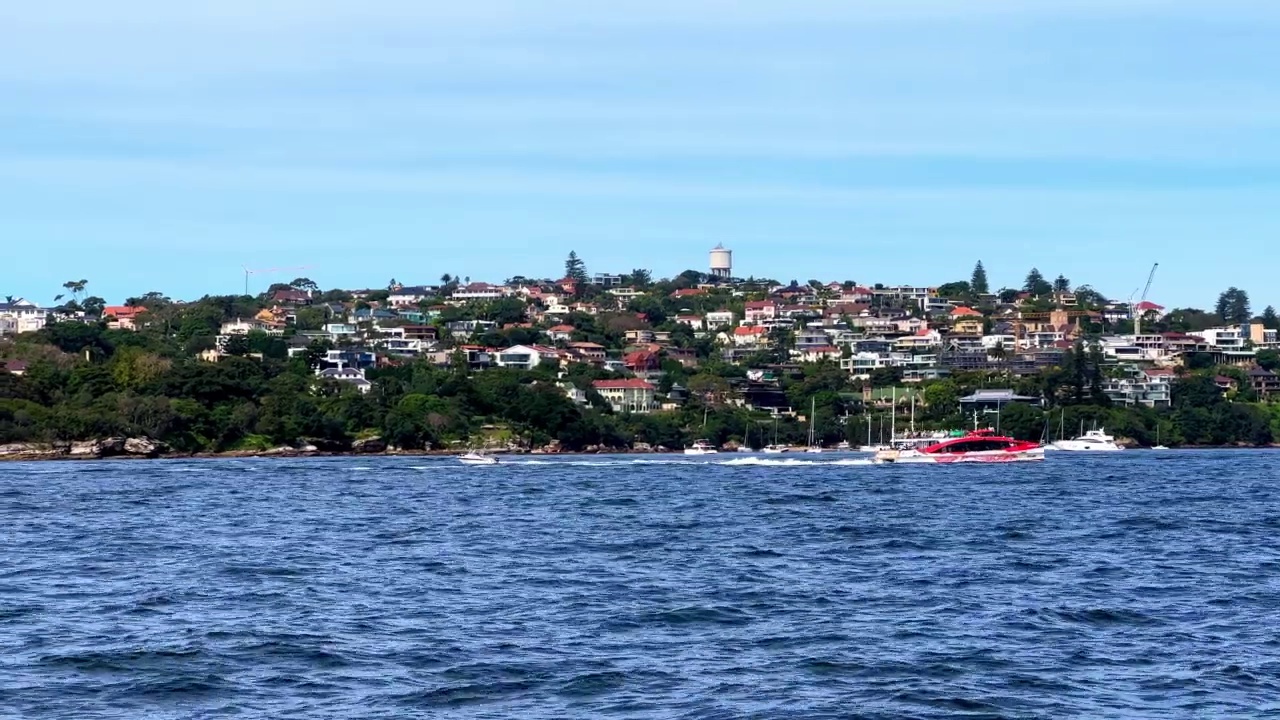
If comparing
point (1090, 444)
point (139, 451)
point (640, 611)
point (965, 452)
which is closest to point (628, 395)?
point (1090, 444)

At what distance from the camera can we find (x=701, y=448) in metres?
165

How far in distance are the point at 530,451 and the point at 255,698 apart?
417ft

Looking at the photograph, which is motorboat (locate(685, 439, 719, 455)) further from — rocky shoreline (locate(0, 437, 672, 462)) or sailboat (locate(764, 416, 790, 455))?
rocky shoreline (locate(0, 437, 672, 462))

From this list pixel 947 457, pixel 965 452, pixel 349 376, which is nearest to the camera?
pixel 947 457

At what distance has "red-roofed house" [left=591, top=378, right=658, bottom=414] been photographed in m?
188

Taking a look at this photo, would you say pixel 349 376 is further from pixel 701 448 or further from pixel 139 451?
pixel 139 451

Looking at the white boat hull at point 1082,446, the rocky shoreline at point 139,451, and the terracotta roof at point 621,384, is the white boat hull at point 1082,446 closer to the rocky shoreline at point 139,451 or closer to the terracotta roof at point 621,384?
the terracotta roof at point 621,384

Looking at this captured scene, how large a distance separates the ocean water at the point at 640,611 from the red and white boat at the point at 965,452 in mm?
50755

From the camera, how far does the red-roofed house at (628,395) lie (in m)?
188

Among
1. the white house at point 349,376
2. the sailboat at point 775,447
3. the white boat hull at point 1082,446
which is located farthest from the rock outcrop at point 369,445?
the white boat hull at point 1082,446

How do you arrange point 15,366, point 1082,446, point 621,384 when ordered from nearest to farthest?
point 15,366
point 1082,446
point 621,384

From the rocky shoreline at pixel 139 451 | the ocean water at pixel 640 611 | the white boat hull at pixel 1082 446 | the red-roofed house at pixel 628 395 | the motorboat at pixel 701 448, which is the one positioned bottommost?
the motorboat at pixel 701 448

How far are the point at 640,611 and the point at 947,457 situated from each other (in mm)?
83800

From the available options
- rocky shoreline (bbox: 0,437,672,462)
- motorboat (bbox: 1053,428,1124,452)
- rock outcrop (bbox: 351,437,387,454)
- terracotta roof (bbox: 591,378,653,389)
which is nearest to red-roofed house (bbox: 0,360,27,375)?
rocky shoreline (bbox: 0,437,672,462)
